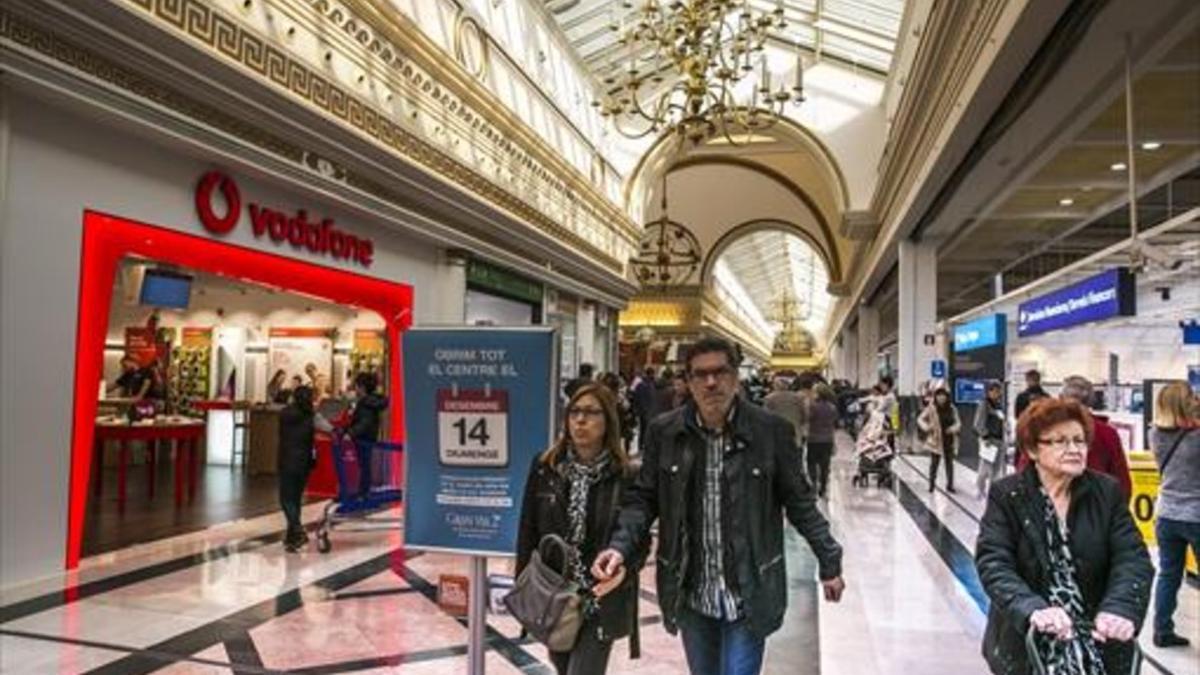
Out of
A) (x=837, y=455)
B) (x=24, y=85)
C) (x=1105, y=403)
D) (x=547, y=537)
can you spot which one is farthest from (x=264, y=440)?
(x=1105, y=403)

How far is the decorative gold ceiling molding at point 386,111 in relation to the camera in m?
5.50

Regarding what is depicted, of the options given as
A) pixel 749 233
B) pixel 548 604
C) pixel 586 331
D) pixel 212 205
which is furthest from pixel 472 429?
pixel 749 233

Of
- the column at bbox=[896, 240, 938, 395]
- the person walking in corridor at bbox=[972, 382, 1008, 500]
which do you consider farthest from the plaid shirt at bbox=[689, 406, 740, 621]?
the column at bbox=[896, 240, 938, 395]

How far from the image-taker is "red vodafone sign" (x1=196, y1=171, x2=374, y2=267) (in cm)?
608

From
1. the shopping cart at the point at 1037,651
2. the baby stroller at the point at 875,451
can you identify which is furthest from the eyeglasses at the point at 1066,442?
the baby stroller at the point at 875,451

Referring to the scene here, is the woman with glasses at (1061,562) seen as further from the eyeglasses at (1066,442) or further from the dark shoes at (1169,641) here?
the dark shoes at (1169,641)

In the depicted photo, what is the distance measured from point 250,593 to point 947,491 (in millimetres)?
7917

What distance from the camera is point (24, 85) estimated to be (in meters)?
4.40

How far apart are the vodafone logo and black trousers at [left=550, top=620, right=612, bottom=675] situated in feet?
15.5

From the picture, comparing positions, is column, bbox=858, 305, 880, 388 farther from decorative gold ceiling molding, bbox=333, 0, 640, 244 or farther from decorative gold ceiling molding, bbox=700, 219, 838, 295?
decorative gold ceiling molding, bbox=333, 0, 640, 244

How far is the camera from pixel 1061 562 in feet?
6.82

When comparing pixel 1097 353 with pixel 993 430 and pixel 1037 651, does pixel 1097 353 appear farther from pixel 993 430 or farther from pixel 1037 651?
pixel 1037 651

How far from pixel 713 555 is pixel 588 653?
0.47 m

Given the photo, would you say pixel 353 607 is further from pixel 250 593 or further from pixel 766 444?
pixel 766 444
